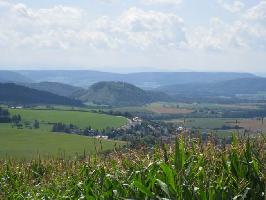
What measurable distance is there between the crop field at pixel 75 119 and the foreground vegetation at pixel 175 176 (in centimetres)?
9829

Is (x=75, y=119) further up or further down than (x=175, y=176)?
further down

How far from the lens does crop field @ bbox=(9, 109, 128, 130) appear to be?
113m

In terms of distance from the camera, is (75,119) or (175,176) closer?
(175,176)

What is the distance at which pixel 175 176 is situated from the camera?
6.09 meters

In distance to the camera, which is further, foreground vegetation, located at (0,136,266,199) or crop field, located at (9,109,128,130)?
crop field, located at (9,109,128,130)

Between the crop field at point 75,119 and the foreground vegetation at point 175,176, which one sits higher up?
the foreground vegetation at point 175,176

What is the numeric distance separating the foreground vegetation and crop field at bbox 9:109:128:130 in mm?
98294

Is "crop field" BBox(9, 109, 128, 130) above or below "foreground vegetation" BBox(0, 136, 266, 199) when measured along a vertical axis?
below

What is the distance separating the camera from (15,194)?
8.60 meters

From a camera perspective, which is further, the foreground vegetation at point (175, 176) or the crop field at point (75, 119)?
the crop field at point (75, 119)

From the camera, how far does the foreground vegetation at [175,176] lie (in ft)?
18.8

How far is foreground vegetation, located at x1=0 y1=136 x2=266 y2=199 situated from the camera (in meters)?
5.74

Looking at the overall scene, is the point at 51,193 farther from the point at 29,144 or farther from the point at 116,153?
the point at 29,144

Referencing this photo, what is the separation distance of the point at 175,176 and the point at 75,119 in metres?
116
